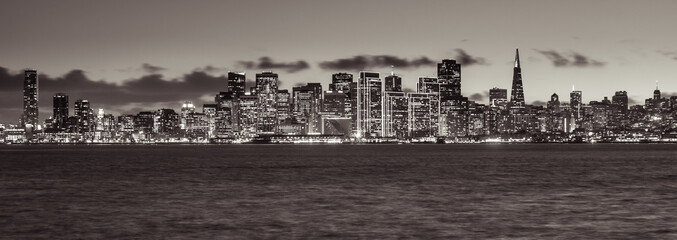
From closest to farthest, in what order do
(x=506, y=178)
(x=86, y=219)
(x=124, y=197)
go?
(x=86, y=219) < (x=124, y=197) < (x=506, y=178)

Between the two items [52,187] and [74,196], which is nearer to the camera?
[74,196]

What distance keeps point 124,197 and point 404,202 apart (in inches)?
819

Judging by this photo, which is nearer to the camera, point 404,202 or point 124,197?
point 404,202

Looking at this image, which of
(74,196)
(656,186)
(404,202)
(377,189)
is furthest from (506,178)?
(74,196)

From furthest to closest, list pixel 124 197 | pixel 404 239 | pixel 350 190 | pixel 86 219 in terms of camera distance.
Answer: pixel 350 190 < pixel 124 197 < pixel 86 219 < pixel 404 239

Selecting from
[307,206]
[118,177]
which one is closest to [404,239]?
Answer: [307,206]

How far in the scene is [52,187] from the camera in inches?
2825

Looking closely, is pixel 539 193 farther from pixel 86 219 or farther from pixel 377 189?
pixel 86 219

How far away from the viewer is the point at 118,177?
285 ft

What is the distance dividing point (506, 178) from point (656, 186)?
15946 millimetres

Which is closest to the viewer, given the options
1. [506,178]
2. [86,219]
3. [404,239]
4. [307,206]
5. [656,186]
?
[404,239]

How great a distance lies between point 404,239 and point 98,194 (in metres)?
33.6

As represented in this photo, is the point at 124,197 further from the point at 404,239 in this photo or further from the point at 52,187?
the point at 404,239

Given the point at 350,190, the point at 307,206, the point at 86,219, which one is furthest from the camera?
the point at 350,190
